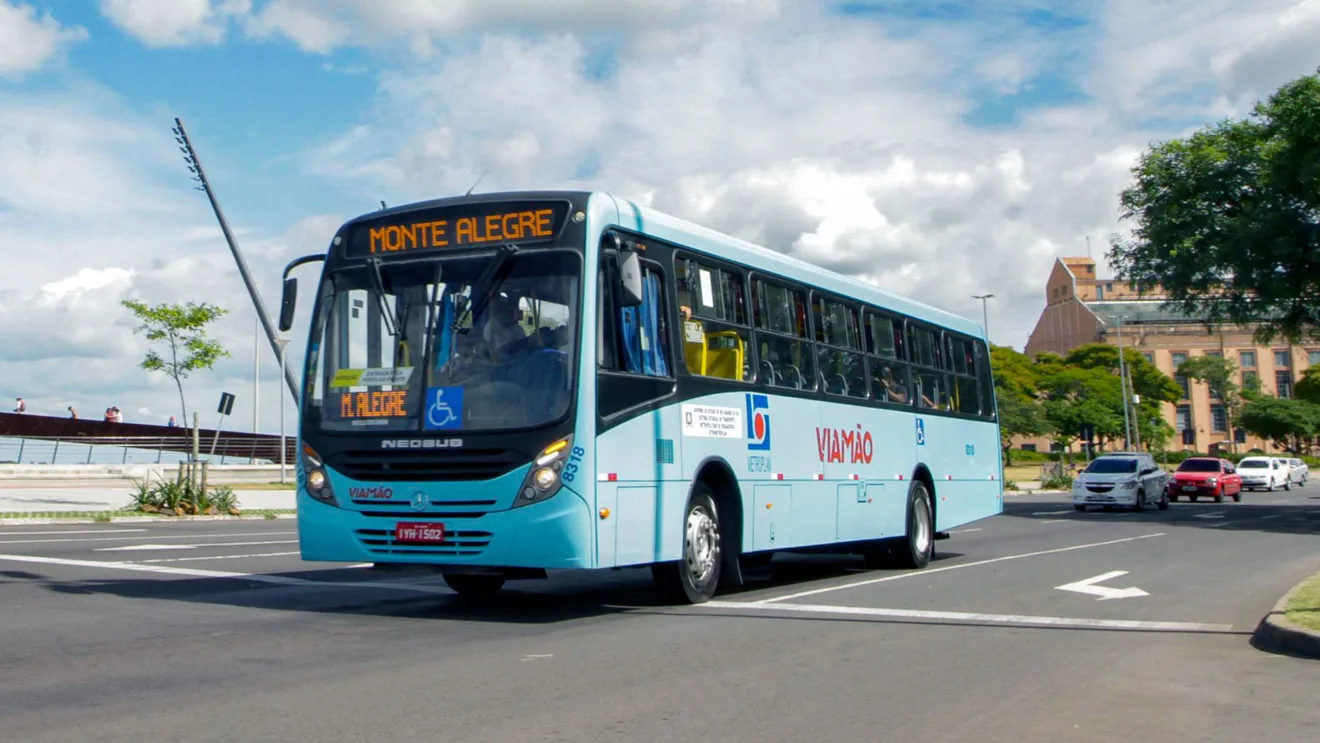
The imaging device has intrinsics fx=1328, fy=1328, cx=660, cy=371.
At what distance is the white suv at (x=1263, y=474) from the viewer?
193ft

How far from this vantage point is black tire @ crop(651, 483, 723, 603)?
10938mm

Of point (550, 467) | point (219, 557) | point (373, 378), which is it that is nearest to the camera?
point (550, 467)

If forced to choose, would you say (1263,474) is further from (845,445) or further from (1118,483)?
(845,445)

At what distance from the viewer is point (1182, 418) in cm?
13612

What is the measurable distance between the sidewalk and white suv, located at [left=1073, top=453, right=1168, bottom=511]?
21092mm

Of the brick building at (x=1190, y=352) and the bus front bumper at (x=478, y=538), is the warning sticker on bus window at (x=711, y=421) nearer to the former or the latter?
the bus front bumper at (x=478, y=538)

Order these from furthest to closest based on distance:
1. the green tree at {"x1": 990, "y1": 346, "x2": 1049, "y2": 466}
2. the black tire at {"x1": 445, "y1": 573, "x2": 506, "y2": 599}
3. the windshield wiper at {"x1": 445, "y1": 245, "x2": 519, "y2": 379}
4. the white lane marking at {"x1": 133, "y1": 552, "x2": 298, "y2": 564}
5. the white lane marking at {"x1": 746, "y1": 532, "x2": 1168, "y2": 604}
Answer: the green tree at {"x1": 990, "y1": 346, "x2": 1049, "y2": 466}, the white lane marking at {"x1": 133, "y1": 552, "x2": 298, "y2": 564}, the white lane marking at {"x1": 746, "y1": 532, "x2": 1168, "y2": 604}, the black tire at {"x1": 445, "y1": 573, "x2": 506, "y2": 599}, the windshield wiper at {"x1": 445, "y1": 245, "x2": 519, "y2": 379}

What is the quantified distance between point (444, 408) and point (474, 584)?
2.94 metres

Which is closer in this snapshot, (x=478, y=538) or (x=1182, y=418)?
(x=478, y=538)

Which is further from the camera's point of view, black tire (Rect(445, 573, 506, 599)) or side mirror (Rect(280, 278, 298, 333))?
black tire (Rect(445, 573, 506, 599))

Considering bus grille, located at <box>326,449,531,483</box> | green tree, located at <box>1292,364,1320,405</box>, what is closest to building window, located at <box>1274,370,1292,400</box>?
green tree, located at <box>1292,364,1320,405</box>

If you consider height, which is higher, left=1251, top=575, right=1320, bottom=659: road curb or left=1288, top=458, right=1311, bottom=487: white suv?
left=1288, top=458, right=1311, bottom=487: white suv

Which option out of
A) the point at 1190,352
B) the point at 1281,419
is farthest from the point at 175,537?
the point at 1190,352

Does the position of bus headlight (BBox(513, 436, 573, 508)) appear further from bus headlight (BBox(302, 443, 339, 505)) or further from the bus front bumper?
bus headlight (BBox(302, 443, 339, 505))
